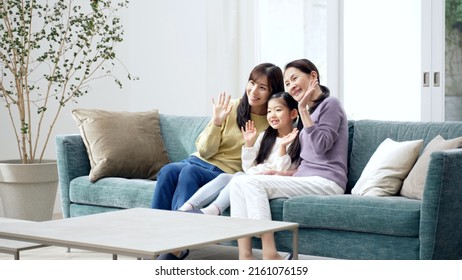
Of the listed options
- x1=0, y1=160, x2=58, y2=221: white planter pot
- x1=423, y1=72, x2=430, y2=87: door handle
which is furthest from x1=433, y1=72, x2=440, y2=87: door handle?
x1=0, y1=160, x2=58, y2=221: white planter pot

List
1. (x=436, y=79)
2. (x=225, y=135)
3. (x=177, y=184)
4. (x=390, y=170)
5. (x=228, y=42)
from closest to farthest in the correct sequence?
(x=390, y=170) < (x=177, y=184) < (x=225, y=135) < (x=436, y=79) < (x=228, y=42)

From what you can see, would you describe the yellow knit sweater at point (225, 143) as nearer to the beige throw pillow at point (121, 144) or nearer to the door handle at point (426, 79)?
the beige throw pillow at point (121, 144)

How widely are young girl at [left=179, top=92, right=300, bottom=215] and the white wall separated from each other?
8.43 feet

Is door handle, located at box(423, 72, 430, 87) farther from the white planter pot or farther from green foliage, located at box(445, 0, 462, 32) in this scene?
the white planter pot

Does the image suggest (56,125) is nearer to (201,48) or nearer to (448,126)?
(201,48)

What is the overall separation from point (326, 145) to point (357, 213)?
1.67 feet

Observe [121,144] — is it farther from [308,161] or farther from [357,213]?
[357,213]

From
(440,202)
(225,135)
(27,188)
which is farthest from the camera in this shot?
(27,188)

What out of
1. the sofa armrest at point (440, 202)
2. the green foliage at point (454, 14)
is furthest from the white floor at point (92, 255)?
the green foliage at point (454, 14)

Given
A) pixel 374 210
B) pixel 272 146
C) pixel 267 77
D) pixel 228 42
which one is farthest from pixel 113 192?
pixel 228 42

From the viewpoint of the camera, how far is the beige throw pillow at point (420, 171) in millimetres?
3754

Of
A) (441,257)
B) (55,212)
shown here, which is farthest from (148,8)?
(441,257)

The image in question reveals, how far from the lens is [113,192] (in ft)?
15.0

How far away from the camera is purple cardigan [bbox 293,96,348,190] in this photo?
4043 millimetres
